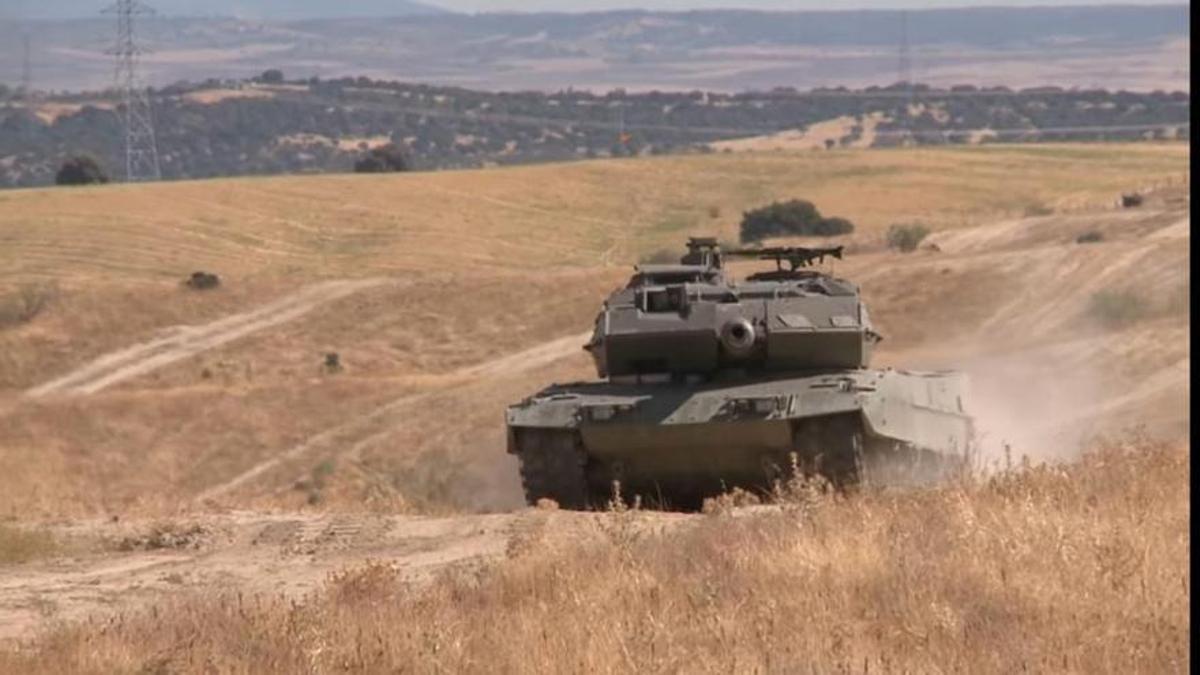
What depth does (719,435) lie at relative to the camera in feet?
59.3

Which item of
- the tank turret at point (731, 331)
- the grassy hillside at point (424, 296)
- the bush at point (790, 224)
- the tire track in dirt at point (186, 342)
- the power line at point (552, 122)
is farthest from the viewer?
the power line at point (552, 122)

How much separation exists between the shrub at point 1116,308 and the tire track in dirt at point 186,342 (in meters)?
16.3

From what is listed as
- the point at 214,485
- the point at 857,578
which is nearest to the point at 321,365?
the point at 214,485

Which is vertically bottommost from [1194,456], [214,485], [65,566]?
[214,485]

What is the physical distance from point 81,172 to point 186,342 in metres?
36.3

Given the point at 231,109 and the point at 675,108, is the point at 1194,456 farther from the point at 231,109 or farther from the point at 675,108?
the point at 675,108

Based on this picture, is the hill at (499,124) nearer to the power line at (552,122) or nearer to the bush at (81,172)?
the power line at (552,122)

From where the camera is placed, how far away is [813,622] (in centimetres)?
986

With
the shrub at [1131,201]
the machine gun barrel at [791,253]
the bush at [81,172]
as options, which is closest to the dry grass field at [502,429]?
the shrub at [1131,201]

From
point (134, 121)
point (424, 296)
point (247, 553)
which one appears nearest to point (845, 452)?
point (247, 553)

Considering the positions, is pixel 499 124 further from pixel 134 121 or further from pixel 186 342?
pixel 186 342

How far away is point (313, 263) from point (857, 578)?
1840 inches

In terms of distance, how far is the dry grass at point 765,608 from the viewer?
30.4 feet

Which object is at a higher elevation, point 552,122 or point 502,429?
point 552,122
